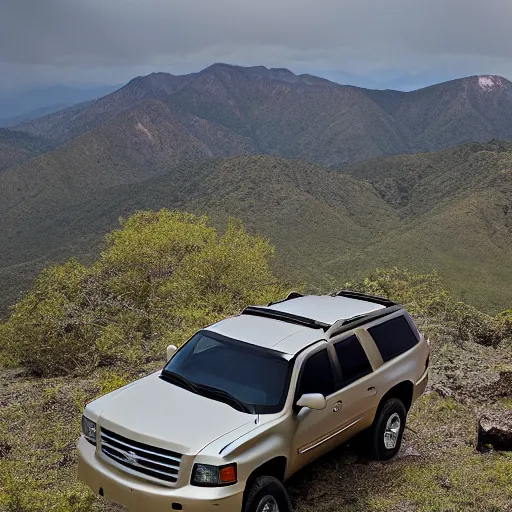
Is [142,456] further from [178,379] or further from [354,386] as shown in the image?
[354,386]

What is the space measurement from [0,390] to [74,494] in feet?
22.0

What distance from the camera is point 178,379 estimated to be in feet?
19.8

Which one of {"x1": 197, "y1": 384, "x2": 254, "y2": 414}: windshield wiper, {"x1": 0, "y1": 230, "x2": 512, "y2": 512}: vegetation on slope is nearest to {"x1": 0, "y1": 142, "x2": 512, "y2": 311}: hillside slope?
{"x1": 0, "y1": 230, "x2": 512, "y2": 512}: vegetation on slope

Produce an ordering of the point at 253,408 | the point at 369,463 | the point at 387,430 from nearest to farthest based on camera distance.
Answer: the point at 253,408 < the point at 369,463 < the point at 387,430

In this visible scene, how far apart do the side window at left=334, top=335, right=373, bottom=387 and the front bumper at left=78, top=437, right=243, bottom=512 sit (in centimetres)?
199

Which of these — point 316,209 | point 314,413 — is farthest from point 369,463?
point 316,209

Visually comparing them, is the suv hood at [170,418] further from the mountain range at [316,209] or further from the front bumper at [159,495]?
A: the mountain range at [316,209]

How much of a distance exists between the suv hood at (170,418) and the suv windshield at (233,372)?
6.0 inches

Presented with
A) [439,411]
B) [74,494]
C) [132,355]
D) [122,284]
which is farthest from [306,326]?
[122,284]

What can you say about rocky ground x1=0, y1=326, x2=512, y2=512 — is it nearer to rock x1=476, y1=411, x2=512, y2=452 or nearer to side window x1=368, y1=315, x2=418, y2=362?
rock x1=476, y1=411, x2=512, y2=452

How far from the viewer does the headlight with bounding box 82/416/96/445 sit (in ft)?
18.1

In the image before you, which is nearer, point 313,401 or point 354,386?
point 313,401

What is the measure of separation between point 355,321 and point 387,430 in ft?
4.98

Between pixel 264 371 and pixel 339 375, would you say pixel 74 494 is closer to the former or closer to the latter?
pixel 264 371
